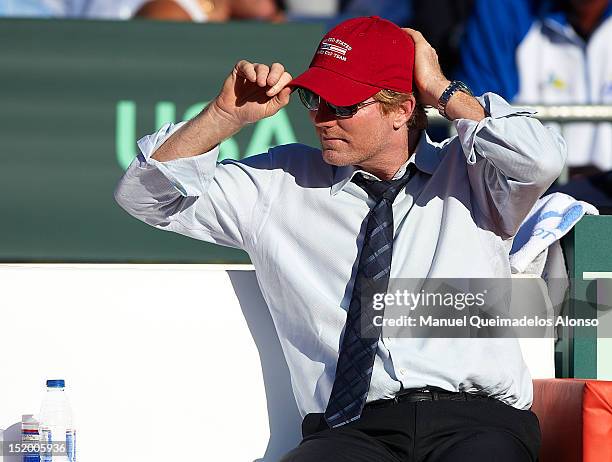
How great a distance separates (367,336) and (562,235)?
0.68m

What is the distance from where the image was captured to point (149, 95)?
464 cm

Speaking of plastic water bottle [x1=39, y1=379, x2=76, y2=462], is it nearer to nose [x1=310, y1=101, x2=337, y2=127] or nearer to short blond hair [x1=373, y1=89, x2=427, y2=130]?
nose [x1=310, y1=101, x2=337, y2=127]

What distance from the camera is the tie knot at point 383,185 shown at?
10.2 feet

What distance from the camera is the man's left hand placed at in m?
3.03

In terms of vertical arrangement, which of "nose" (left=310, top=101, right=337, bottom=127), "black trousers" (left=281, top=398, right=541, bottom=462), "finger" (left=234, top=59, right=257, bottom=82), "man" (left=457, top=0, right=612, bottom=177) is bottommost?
"black trousers" (left=281, top=398, right=541, bottom=462)

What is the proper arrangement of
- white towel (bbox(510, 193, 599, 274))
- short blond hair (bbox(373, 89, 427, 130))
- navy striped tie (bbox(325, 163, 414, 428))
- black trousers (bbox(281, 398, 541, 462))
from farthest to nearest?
white towel (bbox(510, 193, 599, 274))
short blond hair (bbox(373, 89, 427, 130))
navy striped tie (bbox(325, 163, 414, 428))
black trousers (bbox(281, 398, 541, 462))

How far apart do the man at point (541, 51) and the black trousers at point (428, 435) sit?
285 cm

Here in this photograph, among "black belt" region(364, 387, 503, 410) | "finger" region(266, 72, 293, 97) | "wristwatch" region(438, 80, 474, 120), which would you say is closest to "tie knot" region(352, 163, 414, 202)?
"wristwatch" region(438, 80, 474, 120)

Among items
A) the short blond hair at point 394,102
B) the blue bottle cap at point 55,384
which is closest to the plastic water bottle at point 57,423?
the blue bottle cap at point 55,384

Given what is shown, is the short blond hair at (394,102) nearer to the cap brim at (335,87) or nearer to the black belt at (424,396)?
the cap brim at (335,87)

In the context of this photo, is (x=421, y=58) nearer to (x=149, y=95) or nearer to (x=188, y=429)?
(x=188, y=429)

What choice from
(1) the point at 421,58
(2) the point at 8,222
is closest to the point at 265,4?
(2) the point at 8,222

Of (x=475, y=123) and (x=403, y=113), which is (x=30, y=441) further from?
(x=475, y=123)

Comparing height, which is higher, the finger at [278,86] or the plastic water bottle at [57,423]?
the finger at [278,86]
